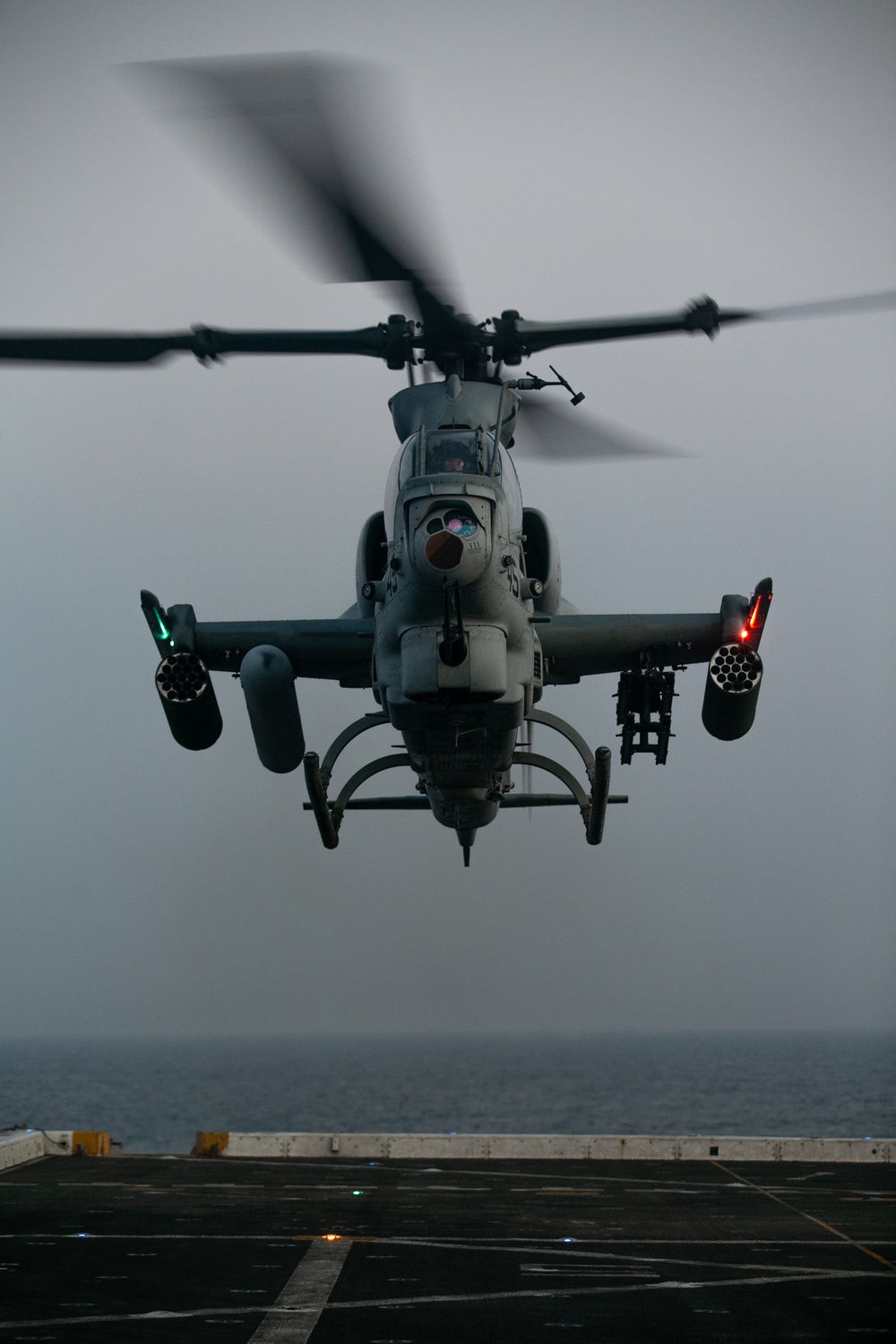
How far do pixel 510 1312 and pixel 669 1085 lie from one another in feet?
331

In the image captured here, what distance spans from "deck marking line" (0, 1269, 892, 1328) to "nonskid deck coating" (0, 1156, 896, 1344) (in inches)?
1.6

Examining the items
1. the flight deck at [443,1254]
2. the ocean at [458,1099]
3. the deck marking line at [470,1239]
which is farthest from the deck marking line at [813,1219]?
the ocean at [458,1099]

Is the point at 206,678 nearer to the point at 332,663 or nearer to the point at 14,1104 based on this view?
the point at 332,663

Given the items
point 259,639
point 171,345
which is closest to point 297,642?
point 259,639

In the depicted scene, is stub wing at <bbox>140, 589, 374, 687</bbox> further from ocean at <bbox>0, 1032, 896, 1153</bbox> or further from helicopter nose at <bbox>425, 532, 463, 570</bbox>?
ocean at <bbox>0, 1032, 896, 1153</bbox>

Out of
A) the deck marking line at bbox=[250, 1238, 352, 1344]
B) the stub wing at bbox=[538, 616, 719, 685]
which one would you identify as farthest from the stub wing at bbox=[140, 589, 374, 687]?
the deck marking line at bbox=[250, 1238, 352, 1344]

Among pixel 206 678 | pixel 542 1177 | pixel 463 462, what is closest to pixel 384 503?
pixel 463 462

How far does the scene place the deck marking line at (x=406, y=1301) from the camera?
12695 mm

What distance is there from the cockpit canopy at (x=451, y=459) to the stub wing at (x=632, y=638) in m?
2.55

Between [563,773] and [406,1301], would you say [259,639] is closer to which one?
[563,773]

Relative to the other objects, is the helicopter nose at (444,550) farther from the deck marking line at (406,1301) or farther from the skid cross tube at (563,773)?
the deck marking line at (406,1301)

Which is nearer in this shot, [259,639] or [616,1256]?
[616,1256]

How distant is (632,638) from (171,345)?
7.15m

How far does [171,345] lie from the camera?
16.2 metres
